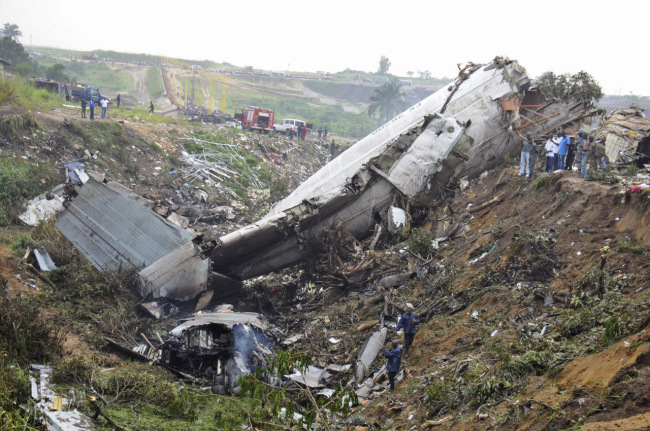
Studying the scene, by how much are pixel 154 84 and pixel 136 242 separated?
171 feet

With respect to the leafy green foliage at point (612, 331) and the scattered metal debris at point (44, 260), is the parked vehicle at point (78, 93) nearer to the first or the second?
the scattered metal debris at point (44, 260)

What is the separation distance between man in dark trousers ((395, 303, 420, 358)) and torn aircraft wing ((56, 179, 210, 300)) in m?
4.66

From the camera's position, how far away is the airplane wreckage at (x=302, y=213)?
8484 mm

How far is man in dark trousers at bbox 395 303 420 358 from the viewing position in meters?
7.61

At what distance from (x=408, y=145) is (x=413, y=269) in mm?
4383

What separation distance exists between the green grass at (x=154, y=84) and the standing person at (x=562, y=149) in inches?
1862

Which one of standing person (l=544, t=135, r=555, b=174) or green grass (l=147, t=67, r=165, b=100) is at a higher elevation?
green grass (l=147, t=67, r=165, b=100)

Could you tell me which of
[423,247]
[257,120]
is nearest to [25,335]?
[423,247]

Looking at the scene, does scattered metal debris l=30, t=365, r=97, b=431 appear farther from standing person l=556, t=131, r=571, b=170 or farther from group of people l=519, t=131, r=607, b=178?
standing person l=556, t=131, r=571, b=170

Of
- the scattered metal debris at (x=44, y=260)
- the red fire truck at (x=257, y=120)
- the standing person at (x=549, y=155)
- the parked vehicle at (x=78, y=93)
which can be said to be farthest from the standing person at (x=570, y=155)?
the parked vehicle at (x=78, y=93)

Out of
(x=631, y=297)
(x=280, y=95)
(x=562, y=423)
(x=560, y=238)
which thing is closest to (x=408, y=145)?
(x=560, y=238)

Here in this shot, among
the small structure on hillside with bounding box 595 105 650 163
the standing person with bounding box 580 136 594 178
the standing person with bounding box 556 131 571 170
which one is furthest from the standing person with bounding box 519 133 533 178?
the small structure on hillside with bounding box 595 105 650 163

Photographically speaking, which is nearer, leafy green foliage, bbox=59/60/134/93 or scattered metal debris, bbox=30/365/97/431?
scattered metal debris, bbox=30/365/97/431

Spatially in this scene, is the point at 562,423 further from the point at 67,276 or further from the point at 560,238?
the point at 67,276
